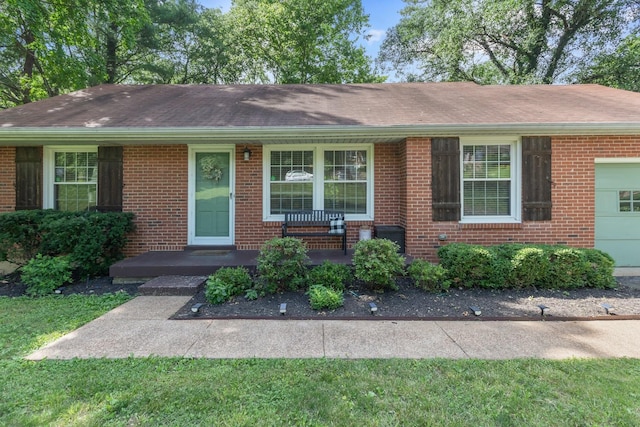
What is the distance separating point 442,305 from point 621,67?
1620cm

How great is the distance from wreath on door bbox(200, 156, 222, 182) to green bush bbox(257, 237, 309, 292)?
2.72 metres

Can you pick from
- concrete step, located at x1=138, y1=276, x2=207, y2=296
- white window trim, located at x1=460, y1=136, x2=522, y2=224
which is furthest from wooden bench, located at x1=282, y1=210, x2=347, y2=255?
white window trim, located at x1=460, y1=136, x2=522, y2=224

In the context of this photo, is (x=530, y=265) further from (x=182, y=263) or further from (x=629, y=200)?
(x=182, y=263)

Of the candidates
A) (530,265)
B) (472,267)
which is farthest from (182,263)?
(530,265)

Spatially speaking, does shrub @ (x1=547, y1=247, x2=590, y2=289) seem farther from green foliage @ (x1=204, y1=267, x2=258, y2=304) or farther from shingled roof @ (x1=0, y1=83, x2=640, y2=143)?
green foliage @ (x1=204, y1=267, x2=258, y2=304)

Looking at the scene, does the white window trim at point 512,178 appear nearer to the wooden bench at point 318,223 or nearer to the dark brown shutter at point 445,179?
the dark brown shutter at point 445,179

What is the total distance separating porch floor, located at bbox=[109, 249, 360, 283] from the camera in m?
5.59

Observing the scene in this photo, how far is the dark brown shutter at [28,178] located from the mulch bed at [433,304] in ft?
6.78

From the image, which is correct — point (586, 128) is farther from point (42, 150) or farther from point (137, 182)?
point (42, 150)

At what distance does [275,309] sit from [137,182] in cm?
445

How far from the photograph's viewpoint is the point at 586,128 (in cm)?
579

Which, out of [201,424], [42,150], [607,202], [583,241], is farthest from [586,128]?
[42,150]

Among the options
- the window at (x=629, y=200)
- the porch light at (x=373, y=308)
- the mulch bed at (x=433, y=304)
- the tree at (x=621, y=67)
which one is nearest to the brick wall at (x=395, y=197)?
the window at (x=629, y=200)

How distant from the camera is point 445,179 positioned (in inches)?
244
